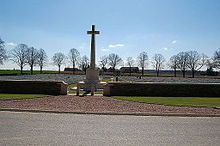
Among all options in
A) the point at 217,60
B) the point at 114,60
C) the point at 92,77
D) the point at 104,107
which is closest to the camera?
the point at 104,107

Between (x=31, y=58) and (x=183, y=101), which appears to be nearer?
(x=183, y=101)

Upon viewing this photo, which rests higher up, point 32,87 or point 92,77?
point 92,77

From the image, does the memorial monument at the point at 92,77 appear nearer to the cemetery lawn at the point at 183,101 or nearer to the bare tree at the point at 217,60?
the cemetery lawn at the point at 183,101

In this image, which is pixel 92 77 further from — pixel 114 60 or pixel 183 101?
pixel 114 60

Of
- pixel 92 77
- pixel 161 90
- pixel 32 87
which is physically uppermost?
pixel 92 77

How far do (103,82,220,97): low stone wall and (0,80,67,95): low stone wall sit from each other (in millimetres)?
4644

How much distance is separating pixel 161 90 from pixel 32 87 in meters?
11.0

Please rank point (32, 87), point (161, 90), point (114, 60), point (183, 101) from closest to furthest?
point (183, 101)
point (161, 90)
point (32, 87)
point (114, 60)

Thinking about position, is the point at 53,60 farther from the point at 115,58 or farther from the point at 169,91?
the point at 169,91

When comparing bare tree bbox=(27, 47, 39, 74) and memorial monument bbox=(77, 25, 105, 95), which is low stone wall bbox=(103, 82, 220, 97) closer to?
memorial monument bbox=(77, 25, 105, 95)

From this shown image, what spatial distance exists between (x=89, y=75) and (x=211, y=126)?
16.1 meters

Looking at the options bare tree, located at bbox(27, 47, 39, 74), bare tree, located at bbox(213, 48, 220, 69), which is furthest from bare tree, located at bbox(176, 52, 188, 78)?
bare tree, located at bbox(27, 47, 39, 74)

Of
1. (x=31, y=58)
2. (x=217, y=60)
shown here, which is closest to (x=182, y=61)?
(x=217, y=60)

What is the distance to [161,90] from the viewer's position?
17500mm
